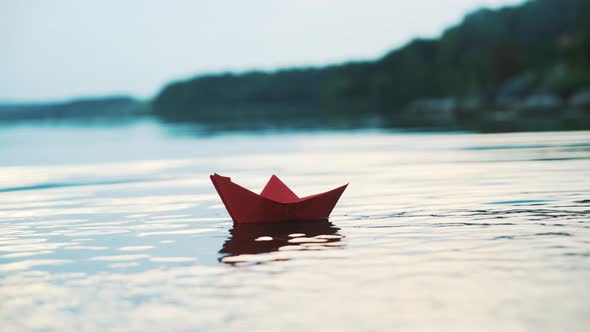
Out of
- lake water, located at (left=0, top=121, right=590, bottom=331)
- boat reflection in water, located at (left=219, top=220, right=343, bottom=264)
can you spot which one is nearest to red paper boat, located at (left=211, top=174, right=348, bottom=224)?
boat reflection in water, located at (left=219, top=220, right=343, bottom=264)

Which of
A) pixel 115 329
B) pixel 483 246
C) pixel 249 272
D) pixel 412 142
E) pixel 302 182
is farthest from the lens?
pixel 412 142

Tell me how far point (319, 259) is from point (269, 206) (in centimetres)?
379

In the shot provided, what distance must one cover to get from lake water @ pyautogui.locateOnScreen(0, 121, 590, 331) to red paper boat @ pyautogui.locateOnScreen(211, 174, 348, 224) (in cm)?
40

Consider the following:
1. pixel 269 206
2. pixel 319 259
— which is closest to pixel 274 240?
pixel 269 206

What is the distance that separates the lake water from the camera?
8812 mm

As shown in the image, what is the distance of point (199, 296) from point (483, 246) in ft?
15.8

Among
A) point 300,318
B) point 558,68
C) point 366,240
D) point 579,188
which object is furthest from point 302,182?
point 558,68

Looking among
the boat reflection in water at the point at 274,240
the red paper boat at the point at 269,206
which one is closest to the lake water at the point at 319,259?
the boat reflection in water at the point at 274,240

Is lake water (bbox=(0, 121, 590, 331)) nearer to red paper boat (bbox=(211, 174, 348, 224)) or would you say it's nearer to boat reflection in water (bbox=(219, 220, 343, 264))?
boat reflection in water (bbox=(219, 220, 343, 264))

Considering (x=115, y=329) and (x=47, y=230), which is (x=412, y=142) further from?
(x=115, y=329)

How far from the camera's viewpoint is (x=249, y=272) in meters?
11.1

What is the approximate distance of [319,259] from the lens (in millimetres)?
11820

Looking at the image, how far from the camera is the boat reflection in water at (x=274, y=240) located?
40.5ft

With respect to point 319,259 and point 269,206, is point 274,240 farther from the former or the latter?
point 319,259
